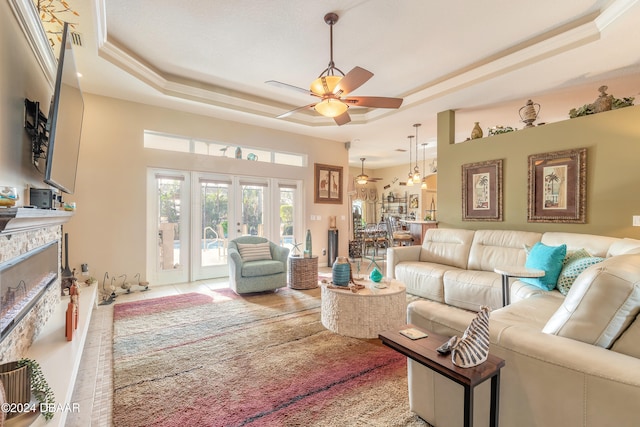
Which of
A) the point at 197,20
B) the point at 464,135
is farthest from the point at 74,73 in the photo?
the point at 464,135

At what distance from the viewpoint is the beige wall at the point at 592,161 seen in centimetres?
311

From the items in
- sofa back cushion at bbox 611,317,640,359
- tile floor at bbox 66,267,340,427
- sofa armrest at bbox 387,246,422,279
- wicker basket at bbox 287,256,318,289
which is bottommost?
tile floor at bbox 66,267,340,427

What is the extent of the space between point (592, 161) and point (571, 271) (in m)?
1.66

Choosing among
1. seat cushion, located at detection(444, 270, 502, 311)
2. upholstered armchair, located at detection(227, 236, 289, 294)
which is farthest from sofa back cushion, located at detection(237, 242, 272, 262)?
seat cushion, located at detection(444, 270, 502, 311)

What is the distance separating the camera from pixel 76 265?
4020 mm

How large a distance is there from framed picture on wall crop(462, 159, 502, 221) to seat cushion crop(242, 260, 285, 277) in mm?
3086

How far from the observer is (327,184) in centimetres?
654

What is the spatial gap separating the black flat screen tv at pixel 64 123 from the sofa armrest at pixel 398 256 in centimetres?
385

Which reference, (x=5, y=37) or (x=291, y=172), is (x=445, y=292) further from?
(x=5, y=37)

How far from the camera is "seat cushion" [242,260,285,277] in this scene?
157 inches

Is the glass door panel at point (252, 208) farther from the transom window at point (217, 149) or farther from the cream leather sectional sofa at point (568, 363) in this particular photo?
the cream leather sectional sofa at point (568, 363)

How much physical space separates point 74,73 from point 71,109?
329 millimetres

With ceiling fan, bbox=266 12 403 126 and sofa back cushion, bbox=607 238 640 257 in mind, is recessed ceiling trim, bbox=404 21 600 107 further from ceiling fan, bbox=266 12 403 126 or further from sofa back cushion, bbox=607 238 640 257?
sofa back cushion, bbox=607 238 640 257

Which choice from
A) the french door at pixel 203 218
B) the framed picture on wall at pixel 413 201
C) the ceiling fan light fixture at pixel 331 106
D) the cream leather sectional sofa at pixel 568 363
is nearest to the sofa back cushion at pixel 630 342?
the cream leather sectional sofa at pixel 568 363
